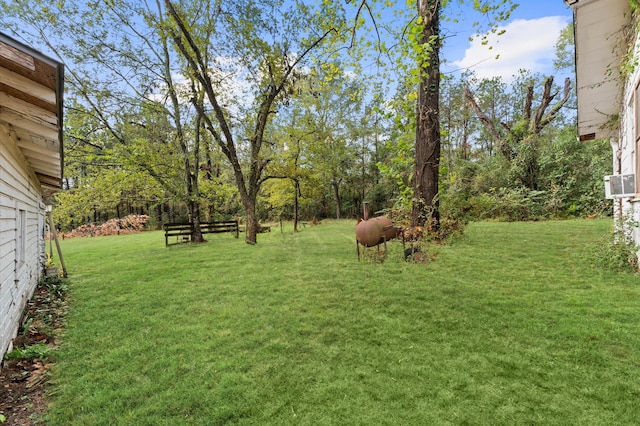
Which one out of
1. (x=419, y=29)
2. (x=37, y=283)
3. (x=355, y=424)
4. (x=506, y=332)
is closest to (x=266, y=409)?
(x=355, y=424)

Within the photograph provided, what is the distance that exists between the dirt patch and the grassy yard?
5.8 inches

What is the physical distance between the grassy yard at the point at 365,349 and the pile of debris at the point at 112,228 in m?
23.6

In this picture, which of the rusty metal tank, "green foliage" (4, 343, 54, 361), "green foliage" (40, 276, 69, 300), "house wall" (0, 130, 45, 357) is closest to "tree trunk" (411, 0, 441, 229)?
the rusty metal tank

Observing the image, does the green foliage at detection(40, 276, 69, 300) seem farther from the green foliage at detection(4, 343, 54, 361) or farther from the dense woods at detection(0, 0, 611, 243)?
the dense woods at detection(0, 0, 611, 243)

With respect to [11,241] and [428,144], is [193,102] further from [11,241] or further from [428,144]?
[428,144]

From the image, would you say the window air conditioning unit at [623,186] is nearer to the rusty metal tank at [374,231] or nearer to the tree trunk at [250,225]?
the rusty metal tank at [374,231]

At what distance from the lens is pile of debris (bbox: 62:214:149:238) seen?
26031mm

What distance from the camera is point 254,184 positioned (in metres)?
13.7

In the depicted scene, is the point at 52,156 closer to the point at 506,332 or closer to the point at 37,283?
the point at 37,283

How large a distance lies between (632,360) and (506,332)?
104 centimetres

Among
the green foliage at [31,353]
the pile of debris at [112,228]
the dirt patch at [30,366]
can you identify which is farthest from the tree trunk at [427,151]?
the pile of debris at [112,228]

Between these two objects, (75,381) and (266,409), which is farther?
(75,381)

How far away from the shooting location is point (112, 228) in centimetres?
2680

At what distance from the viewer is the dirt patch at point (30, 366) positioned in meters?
2.66
